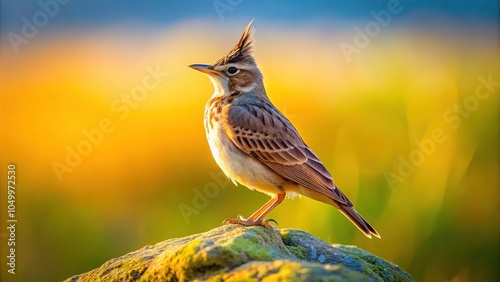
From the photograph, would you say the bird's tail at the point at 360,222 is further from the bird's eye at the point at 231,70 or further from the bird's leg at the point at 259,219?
the bird's eye at the point at 231,70

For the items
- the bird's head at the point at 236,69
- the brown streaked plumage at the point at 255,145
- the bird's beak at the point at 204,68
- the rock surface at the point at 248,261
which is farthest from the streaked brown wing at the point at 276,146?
the rock surface at the point at 248,261

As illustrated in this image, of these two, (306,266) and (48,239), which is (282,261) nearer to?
(306,266)

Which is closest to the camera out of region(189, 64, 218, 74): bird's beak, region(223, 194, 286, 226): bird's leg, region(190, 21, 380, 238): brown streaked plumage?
region(223, 194, 286, 226): bird's leg

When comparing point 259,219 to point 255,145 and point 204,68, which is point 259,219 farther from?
point 204,68

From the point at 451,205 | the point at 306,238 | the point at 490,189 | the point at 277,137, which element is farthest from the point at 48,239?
the point at 490,189

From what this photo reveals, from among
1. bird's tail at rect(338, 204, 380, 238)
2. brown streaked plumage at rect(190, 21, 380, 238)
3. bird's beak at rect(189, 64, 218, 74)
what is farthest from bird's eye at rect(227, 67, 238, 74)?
bird's tail at rect(338, 204, 380, 238)

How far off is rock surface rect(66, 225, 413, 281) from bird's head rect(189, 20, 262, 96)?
1718 millimetres

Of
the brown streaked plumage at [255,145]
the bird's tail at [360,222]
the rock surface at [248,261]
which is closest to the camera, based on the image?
the rock surface at [248,261]

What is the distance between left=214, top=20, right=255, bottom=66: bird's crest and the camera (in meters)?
6.55

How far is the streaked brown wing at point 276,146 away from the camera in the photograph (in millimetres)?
5938

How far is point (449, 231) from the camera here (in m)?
8.40

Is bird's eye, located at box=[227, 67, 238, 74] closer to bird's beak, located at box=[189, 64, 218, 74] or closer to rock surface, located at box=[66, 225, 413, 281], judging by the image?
bird's beak, located at box=[189, 64, 218, 74]

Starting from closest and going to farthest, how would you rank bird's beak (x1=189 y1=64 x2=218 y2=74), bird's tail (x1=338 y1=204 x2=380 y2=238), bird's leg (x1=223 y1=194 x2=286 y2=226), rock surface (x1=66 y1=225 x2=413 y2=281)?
1. rock surface (x1=66 y1=225 x2=413 y2=281)
2. bird's leg (x1=223 y1=194 x2=286 y2=226)
3. bird's tail (x1=338 y1=204 x2=380 y2=238)
4. bird's beak (x1=189 y1=64 x2=218 y2=74)

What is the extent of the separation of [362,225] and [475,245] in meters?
3.36
